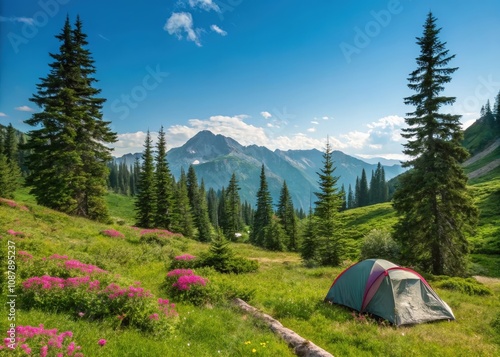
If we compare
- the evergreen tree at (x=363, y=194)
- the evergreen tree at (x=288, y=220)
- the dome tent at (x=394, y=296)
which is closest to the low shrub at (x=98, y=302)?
the dome tent at (x=394, y=296)

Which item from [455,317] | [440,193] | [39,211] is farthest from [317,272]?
[39,211]

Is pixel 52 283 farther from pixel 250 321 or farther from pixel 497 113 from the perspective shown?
pixel 497 113

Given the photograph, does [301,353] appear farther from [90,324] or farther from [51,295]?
[51,295]

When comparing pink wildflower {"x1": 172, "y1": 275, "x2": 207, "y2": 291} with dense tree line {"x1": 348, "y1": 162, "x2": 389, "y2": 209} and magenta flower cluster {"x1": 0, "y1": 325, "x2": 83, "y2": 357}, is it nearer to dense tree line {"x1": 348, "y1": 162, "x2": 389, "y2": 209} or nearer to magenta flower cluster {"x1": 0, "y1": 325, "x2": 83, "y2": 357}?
magenta flower cluster {"x1": 0, "y1": 325, "x2": 83, "y2": 357}

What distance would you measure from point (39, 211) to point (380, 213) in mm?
75814

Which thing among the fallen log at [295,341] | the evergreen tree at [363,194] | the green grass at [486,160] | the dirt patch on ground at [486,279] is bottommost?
the dirt patch on ground at [486,279]

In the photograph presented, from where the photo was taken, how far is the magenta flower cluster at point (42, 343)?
4977 mm

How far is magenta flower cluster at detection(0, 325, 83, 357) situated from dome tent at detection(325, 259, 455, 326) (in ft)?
35.1

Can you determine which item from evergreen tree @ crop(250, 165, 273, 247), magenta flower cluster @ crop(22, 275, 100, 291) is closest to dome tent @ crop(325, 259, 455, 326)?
magenta flower cluster @ crop(22, 275, 100, 291)

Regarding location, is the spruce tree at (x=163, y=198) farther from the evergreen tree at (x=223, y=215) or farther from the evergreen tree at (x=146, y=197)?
the evergreen tree at (x=223, y=215)

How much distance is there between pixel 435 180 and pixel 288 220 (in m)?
34.4

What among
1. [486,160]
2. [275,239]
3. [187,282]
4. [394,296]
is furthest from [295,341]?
[486,160]

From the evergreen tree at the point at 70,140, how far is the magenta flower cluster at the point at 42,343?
2458 cm

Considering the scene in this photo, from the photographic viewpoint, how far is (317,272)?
68.6ft
